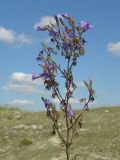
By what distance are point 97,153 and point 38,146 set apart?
360 centimetres

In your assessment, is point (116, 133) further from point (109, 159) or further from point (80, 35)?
point (80, 35)

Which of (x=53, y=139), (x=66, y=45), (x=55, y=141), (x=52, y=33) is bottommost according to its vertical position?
(x=55, y=141)

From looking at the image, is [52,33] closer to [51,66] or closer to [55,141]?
[51,66]

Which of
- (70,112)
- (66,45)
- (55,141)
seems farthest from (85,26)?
(55,141)

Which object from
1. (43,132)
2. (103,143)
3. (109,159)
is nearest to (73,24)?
(109,159)

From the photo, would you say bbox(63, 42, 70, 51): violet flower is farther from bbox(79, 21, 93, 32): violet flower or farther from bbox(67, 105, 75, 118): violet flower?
bbox(67, 105, 75, 118): violet flower

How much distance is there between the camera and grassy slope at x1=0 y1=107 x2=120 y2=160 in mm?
19047

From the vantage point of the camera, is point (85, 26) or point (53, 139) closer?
point (85, 26)

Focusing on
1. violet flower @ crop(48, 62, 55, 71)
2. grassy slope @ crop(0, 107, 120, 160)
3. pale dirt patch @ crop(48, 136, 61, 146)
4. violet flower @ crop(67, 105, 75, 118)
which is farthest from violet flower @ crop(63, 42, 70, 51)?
pale dirt patch @ crop(48, 136, 61, 146)

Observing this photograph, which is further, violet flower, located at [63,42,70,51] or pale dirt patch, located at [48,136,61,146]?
pale dirt patch, located at [48,136,61,146]

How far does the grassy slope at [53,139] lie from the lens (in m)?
19.0

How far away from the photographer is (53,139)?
21.6 meters

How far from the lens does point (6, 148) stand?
72.4ft

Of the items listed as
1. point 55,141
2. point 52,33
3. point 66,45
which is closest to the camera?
point 66,45
